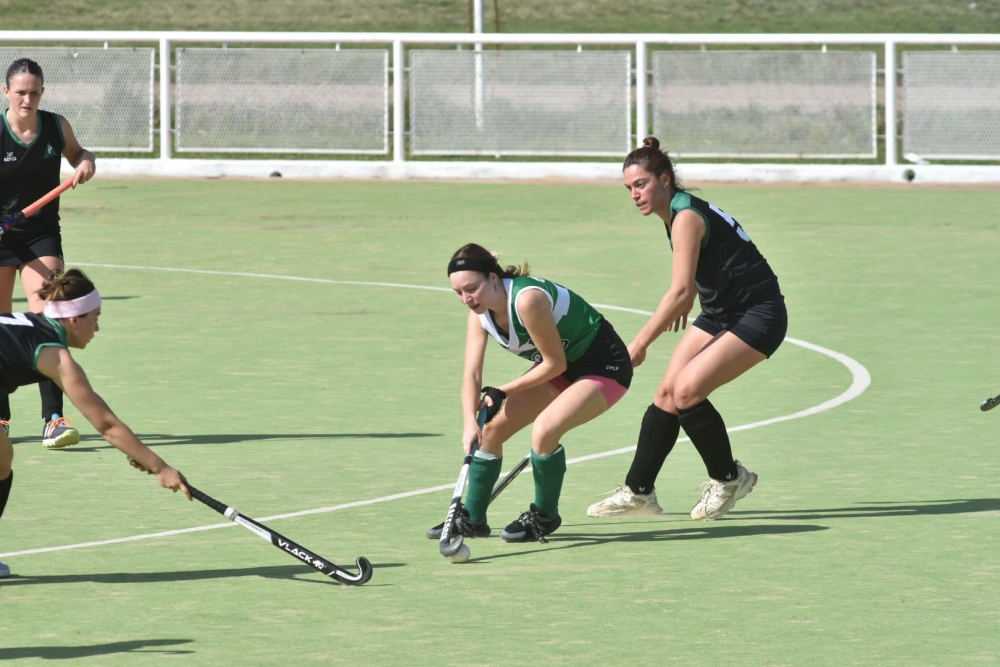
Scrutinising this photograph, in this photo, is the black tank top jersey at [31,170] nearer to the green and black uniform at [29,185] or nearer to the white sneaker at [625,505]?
the green and black uniform at [29,185]

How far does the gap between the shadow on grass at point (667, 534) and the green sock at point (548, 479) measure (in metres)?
0.15

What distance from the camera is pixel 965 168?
26.2 m

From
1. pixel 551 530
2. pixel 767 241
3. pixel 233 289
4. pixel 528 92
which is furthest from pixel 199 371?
pixel 528 92

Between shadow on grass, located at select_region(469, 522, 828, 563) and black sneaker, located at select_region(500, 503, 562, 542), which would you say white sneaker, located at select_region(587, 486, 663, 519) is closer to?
shadow on grass, located at select_region(469, 522, 828, 563)

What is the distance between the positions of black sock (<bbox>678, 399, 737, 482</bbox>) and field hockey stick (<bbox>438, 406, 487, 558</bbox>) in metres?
1.01

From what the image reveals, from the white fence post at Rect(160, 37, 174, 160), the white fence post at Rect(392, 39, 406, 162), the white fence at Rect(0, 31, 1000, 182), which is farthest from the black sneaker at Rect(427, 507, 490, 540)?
the white fence post at Rect(160, 37, 174, 160)

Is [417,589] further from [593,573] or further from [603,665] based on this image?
[603,665]

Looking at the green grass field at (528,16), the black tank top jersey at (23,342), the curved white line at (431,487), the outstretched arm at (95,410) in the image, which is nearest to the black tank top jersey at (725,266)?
the curved white line at (431,487)

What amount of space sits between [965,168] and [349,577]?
20.5m

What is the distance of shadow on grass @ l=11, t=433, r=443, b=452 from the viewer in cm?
1044

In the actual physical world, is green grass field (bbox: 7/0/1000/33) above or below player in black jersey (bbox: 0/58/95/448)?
above

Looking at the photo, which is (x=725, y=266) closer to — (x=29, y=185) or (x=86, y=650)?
(x=86, y=650)

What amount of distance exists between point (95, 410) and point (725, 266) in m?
3.00

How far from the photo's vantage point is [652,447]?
8656mm
